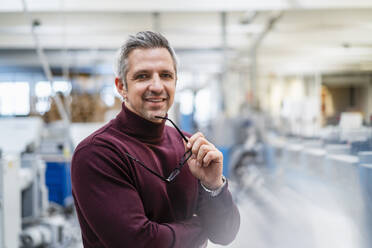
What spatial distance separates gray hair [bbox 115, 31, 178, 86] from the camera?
2.83 feet

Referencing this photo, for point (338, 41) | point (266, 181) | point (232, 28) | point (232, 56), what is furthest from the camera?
point (232, 56)

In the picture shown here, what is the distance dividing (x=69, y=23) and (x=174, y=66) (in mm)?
4167

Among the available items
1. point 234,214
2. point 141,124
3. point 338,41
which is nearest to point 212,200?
point 234,214

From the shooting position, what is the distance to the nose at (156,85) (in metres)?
0.86

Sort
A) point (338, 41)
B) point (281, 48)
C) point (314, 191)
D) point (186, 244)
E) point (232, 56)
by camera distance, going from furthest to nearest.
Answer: point (232, 56), point (281, 48), point (338, 41), point (314, 191), point (186, 244)

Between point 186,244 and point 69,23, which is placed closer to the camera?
point 186,244

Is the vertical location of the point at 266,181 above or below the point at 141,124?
below

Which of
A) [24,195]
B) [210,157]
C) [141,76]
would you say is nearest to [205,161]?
[210,157]

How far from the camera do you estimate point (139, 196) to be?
84 cm

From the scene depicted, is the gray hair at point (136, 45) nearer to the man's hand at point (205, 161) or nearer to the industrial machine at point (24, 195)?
the man's hand at point (205, 161)

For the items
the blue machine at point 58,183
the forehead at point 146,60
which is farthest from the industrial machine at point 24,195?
the forehead at point 146,60

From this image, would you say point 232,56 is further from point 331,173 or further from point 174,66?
point 174,66

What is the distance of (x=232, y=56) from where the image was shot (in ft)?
23.2

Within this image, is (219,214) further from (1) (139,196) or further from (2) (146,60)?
(2) (146,60)
